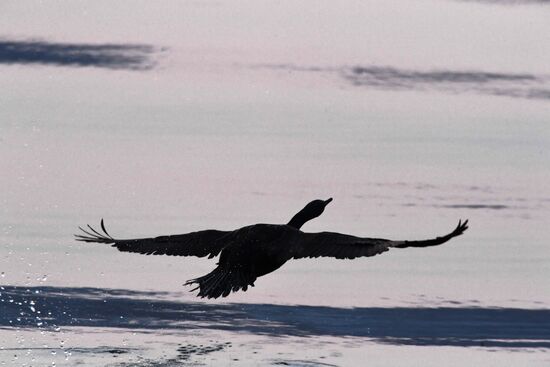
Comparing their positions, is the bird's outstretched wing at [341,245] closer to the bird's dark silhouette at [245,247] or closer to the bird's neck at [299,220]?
the bird's dark silhouette at [245,247]

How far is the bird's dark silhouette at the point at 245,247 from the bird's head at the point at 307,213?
2.07m

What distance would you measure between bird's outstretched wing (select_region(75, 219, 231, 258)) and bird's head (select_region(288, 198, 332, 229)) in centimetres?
223

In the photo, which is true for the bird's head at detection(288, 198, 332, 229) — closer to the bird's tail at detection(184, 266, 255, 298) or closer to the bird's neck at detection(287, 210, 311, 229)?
the bird's neck at detection(287, 210, 311, 229)

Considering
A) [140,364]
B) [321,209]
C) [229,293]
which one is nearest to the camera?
[229,293]

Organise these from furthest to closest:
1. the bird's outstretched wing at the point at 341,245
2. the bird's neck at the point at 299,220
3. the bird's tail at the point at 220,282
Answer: the bird's neck at the point at 299,220 → the bird's tail at the point at 220,282 → the bird's outstretched wing at the point at 341,245

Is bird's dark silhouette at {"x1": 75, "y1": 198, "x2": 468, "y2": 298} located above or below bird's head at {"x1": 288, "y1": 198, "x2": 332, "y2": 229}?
below

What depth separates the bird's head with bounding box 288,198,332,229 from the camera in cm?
4334

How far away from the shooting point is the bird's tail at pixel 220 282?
39594 mm

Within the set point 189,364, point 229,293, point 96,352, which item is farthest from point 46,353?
point 229,293

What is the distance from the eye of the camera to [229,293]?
3969 cm

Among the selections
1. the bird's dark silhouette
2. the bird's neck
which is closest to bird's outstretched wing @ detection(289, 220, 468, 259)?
the bird's dark silhouette

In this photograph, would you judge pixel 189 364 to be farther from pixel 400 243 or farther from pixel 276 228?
pixel 400 243

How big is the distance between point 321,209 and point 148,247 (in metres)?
4.61

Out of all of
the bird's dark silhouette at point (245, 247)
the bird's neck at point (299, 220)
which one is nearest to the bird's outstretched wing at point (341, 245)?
the bird's dark silhouette at point (245, 247)
